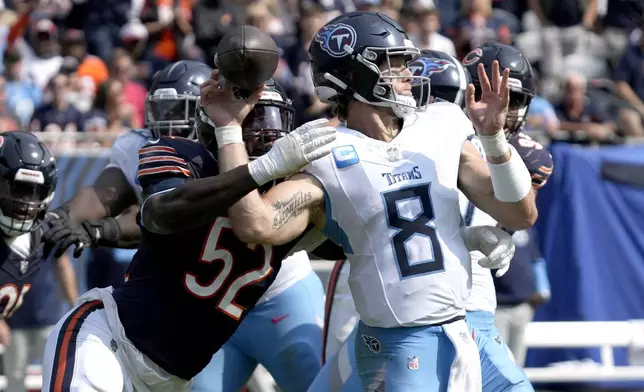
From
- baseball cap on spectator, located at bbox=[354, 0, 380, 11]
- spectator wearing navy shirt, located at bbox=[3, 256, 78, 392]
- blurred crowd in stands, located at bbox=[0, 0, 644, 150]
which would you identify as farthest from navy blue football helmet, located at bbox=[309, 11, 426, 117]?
baseball cap on spectator, located at bbox=[354, 0, 380, 11]

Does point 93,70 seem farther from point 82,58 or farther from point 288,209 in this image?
point 288,209

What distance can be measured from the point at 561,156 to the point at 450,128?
4.24m

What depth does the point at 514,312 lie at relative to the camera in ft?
23.4

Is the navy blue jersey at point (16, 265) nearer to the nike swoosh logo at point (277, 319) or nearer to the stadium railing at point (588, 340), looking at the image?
the nike swoosh logo at point (277, 319)

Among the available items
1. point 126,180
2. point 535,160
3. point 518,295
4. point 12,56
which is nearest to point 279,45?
point 12,56

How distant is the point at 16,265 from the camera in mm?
5008

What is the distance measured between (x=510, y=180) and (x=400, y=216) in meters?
0.36

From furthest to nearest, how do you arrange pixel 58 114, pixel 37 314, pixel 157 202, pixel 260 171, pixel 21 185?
pixel 58 114 < pixel 37 314 < pixel 21 185 < pixel 157 202 < pixel 260 171

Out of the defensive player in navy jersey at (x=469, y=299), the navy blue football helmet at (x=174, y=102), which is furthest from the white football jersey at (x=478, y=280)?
the navy blue football helmet at (x=174, y=102)

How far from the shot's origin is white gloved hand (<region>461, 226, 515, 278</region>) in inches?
153

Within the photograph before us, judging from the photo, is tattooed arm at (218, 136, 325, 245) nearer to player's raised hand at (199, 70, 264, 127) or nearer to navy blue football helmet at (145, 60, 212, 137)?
player's raised hand at (199, 70, 264, 127)

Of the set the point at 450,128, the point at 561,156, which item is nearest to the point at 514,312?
the point at 561,156

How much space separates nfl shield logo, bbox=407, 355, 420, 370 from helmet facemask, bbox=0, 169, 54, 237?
1.91m

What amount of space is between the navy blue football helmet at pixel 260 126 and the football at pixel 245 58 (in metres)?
0.25
